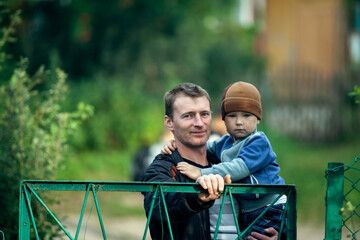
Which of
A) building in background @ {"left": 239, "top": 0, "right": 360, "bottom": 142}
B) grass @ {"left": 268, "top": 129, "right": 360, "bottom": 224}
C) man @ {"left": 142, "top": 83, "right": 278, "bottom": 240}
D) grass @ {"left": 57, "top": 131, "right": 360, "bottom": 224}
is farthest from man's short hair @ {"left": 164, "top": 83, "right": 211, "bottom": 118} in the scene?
building in background @ {"left": 239, "top": 0, "right": 360, "bottom": 142}

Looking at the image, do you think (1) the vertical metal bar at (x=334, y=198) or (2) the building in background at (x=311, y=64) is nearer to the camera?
(1) the vertical metal bar at (x=334, y=198)

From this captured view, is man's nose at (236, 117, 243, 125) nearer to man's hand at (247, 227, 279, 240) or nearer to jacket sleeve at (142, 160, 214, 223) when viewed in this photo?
jacket sleeve at (142, 160, 214, 223)

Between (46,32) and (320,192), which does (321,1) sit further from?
(320,192)

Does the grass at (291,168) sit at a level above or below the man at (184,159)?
above

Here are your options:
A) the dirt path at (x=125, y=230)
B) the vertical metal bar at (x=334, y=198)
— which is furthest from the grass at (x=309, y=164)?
the vertical metal bar at (x=334, y=198)

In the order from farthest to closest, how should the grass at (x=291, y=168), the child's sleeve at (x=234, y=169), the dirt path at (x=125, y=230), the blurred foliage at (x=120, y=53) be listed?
the blurred foliage at (x=120, y=53) → the grass at (x=291, y=168) → the dirt path at (x=125, y=230) → the child's sleeve at (x=234, y=169)

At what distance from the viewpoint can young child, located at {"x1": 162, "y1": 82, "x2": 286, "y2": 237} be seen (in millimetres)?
2979

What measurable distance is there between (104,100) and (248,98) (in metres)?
11.1

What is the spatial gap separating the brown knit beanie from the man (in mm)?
127

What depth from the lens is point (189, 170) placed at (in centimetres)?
299

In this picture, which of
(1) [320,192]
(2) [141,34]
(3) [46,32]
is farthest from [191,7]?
(1) [320,192]

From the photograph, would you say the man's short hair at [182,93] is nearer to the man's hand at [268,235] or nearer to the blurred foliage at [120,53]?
the man's hand at [268,235]

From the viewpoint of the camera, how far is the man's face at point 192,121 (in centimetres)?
315

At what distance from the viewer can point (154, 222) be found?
3047 millimetres
